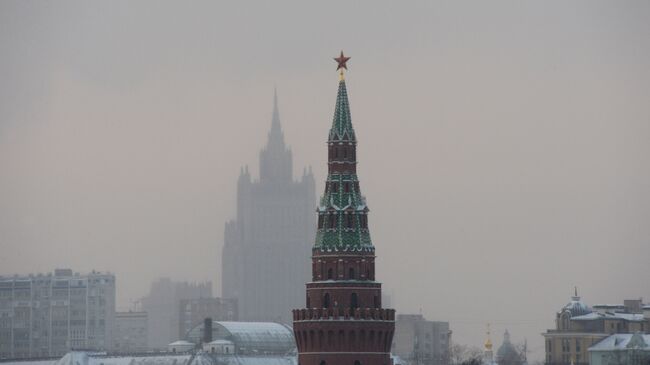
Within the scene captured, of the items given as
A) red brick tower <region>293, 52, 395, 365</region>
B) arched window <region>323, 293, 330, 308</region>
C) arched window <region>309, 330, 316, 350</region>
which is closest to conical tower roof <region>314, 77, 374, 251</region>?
red brick tower <region>293, 52, 395, 365</region>

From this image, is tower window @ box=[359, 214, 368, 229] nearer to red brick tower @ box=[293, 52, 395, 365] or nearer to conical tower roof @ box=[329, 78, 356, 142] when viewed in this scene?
red brick tower @ box=[293, 52, 395, 365]

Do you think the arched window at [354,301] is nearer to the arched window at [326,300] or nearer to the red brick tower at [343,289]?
the red brick tower at [343,289]

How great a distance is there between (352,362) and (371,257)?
6.51m

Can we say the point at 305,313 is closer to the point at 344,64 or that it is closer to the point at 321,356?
the point at 321,356

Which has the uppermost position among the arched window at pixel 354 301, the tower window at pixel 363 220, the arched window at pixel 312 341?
the tower window at pixel 363 220

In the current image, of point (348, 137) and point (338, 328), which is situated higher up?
point (348, 137)

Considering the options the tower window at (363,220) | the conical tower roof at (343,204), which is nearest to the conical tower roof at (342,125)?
the conical tower roof at (343,204)

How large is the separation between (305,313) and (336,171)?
891 centimetres

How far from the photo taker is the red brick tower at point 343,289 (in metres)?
159

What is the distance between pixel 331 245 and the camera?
522 ft

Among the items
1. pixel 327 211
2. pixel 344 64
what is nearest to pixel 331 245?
pixel 327 211

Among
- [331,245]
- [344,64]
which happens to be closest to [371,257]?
[331,245]

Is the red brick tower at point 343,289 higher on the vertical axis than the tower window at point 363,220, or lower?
lower

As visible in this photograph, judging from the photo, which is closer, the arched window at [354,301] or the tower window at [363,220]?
the arched window at [354,301]
